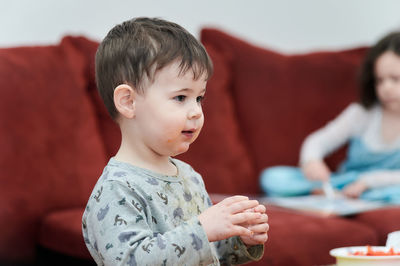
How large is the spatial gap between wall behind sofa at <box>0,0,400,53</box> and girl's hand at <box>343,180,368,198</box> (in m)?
0.82

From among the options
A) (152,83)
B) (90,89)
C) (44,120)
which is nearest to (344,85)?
(90,89)

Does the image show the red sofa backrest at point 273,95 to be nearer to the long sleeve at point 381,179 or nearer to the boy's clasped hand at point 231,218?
the long sleeve at point 381,179

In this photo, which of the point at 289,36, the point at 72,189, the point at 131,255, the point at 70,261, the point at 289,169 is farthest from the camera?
the point at 289,36

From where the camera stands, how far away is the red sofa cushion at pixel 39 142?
1.73m

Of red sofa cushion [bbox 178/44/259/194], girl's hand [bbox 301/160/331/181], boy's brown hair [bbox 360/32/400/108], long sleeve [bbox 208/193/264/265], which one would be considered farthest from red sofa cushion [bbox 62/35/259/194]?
long sleeve [bbox 208/193/264/265]

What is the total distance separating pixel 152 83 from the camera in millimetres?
1021

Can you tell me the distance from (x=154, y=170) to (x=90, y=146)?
0.82 m

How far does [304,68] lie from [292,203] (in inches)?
23.5

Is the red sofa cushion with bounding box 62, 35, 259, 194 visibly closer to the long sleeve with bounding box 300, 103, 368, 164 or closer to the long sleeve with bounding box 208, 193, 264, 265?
the long sleeve with bounding box 300, 103, 368, 164

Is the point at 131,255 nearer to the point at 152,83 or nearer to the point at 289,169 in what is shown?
the point at 152,83

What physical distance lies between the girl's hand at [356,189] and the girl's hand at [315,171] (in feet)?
0.26

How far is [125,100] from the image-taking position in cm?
104

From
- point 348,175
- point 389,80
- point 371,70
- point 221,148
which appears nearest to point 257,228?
point 221,148

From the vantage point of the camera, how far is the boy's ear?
3.37ft
